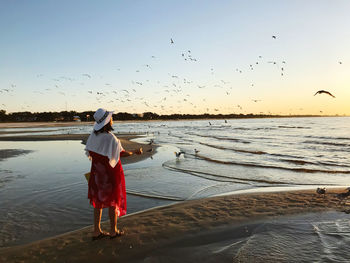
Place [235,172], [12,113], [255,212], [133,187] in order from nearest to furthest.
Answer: [255,212], [133,187], [235,172], [12,113]

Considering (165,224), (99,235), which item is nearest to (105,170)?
(99,235)

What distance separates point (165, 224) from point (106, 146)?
2066mm

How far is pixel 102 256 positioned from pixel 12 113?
134 m

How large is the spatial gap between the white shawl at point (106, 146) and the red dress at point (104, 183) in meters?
0.12

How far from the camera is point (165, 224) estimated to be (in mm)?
5027

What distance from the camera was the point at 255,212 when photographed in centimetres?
572

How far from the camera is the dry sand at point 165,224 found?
153 inches

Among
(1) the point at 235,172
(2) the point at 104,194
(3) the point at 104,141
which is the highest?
(3) the point at 104,141

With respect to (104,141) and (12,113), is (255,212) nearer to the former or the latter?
(104,141)

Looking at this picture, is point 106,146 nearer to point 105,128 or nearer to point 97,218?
point 105,128

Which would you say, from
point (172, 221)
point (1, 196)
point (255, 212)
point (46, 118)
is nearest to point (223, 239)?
point (172, 221)

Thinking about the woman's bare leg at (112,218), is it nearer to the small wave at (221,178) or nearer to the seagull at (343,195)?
the seagull at (343,195)

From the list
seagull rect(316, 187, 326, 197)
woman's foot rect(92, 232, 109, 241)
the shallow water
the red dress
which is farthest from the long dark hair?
seagull rect(316, 187, 326, 197)

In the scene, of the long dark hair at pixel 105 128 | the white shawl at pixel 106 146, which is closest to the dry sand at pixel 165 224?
the white shawl at pixel 106 146
